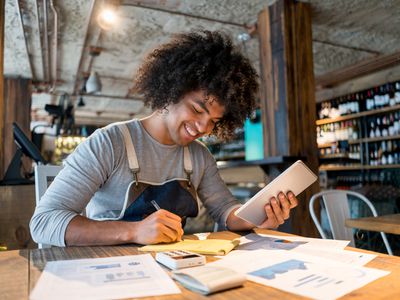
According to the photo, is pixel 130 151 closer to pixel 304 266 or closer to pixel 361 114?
pixel 304 266

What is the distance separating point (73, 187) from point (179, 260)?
553 millimetres

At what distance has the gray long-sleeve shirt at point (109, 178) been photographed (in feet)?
3.81

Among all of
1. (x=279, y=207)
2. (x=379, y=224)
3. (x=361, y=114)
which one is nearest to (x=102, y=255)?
(x=279, y=207)

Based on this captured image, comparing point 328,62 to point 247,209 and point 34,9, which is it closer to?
point 34,9

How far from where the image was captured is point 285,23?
3.28 meters

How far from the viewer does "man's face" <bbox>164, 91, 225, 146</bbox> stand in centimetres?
142

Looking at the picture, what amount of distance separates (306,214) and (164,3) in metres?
2.34

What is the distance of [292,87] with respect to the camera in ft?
10.8

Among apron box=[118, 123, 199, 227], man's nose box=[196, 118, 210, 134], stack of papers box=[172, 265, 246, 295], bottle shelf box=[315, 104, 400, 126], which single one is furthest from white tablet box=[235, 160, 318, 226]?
bottle shelf box=[315, 104, 400, 126]

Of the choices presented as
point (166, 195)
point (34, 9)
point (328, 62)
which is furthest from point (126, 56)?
point (166, 195)

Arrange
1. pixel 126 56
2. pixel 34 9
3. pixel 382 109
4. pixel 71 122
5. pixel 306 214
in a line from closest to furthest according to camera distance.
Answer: pixel 306 214 < pixel 34 9 < pixel 126 56 < pixel 382 109 < pixel 71 122

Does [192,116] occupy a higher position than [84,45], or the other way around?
A: [84,45]

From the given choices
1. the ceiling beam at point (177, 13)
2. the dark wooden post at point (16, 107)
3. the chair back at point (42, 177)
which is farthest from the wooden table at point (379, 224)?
the dark wooden post at point (16, 107)

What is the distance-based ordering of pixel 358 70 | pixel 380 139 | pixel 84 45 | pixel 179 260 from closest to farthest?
1. pixel 179 260
2. pixel 84 45
3. pixel 380 139
4. pixel 358 70
